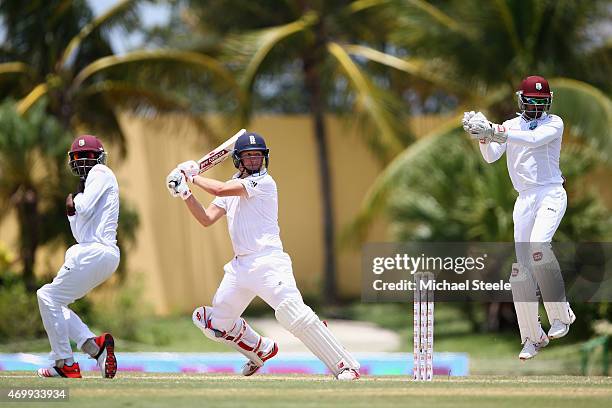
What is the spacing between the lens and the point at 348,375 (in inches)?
359

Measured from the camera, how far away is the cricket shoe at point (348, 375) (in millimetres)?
9102

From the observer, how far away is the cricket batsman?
357 inches

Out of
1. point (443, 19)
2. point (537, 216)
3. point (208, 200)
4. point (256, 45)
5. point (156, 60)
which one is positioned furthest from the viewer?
point (208, 200)

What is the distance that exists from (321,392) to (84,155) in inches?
107

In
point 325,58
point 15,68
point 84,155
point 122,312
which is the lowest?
point 122,312

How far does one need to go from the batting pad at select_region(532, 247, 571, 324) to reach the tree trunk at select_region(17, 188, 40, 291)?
9762 mm

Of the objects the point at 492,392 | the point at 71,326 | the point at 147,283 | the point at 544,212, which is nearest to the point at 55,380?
the point at 71,326

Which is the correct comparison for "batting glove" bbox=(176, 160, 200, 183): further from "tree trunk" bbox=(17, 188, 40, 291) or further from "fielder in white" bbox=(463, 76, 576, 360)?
"tree trunk" bbox=(17, 188, 40, 291)

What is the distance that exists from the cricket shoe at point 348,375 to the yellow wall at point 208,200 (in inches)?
407

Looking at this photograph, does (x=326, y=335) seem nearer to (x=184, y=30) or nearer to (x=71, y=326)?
(x=71, y=326)

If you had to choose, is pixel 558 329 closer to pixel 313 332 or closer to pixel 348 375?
pixel 348 375

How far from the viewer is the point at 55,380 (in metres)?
8.81

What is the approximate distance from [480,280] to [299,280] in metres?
11.7

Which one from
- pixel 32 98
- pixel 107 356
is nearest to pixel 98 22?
pixel 32 98
